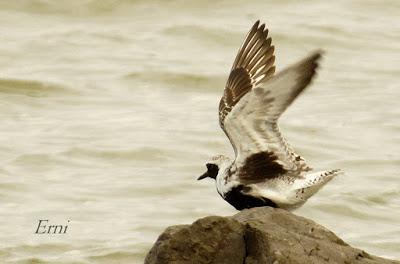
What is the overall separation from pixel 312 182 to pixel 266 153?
454mm

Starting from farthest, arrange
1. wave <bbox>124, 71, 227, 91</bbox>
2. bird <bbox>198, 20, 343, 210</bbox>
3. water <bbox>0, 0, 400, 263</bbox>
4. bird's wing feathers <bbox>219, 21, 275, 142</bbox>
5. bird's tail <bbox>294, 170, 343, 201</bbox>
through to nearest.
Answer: wave <bbox>124, 71, 227, 91</bbox>, water <bbox>0, 0, 400, 263</bbox>, bird's wing feathers <bbox>219, 21, 275, 142</bbox>, bird <bbox>198, 20, 343, 210</bbox>, bird's tail <bbox>294, 170, 343, 201</bbox>

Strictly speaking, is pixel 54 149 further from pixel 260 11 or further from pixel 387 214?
pixel 260 11

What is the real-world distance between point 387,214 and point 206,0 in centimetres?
943

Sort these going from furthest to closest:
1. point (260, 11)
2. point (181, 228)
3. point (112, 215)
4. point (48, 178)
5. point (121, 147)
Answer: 1. point (260, 11)
2. point (121, 147)
3. point (48, 178)
4. point (112, 215)
5. point (181, 228)

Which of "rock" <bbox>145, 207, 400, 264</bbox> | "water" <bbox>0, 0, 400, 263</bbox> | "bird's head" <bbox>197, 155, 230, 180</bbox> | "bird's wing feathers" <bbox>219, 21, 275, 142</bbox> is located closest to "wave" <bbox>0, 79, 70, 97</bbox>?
"water" <bbox>0, 0, 400, 263</bbox>

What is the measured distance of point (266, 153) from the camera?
990cm

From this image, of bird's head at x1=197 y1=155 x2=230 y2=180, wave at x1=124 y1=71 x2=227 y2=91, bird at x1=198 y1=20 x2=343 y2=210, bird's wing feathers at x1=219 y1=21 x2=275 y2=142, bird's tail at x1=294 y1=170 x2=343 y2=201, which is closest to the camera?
bird's tail at x1=294 y1=170 x2=343 y2=201

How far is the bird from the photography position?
32.1 feet

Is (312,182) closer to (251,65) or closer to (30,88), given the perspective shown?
(251,65)

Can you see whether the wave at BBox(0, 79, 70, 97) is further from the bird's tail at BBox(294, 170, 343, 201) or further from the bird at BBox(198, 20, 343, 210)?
the bird's tail at BBox(294, 170, 343, 201)

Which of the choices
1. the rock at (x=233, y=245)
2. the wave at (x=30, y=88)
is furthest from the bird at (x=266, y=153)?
the wave at (x=30, y=88)

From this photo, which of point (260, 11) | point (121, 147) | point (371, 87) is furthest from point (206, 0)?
point (121, 147)

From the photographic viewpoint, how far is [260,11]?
23750mm

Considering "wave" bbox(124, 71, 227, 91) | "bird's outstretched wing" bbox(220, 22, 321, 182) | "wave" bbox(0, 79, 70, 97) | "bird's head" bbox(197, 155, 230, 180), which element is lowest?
"wave" bbox(0, 79, 70, 97)
